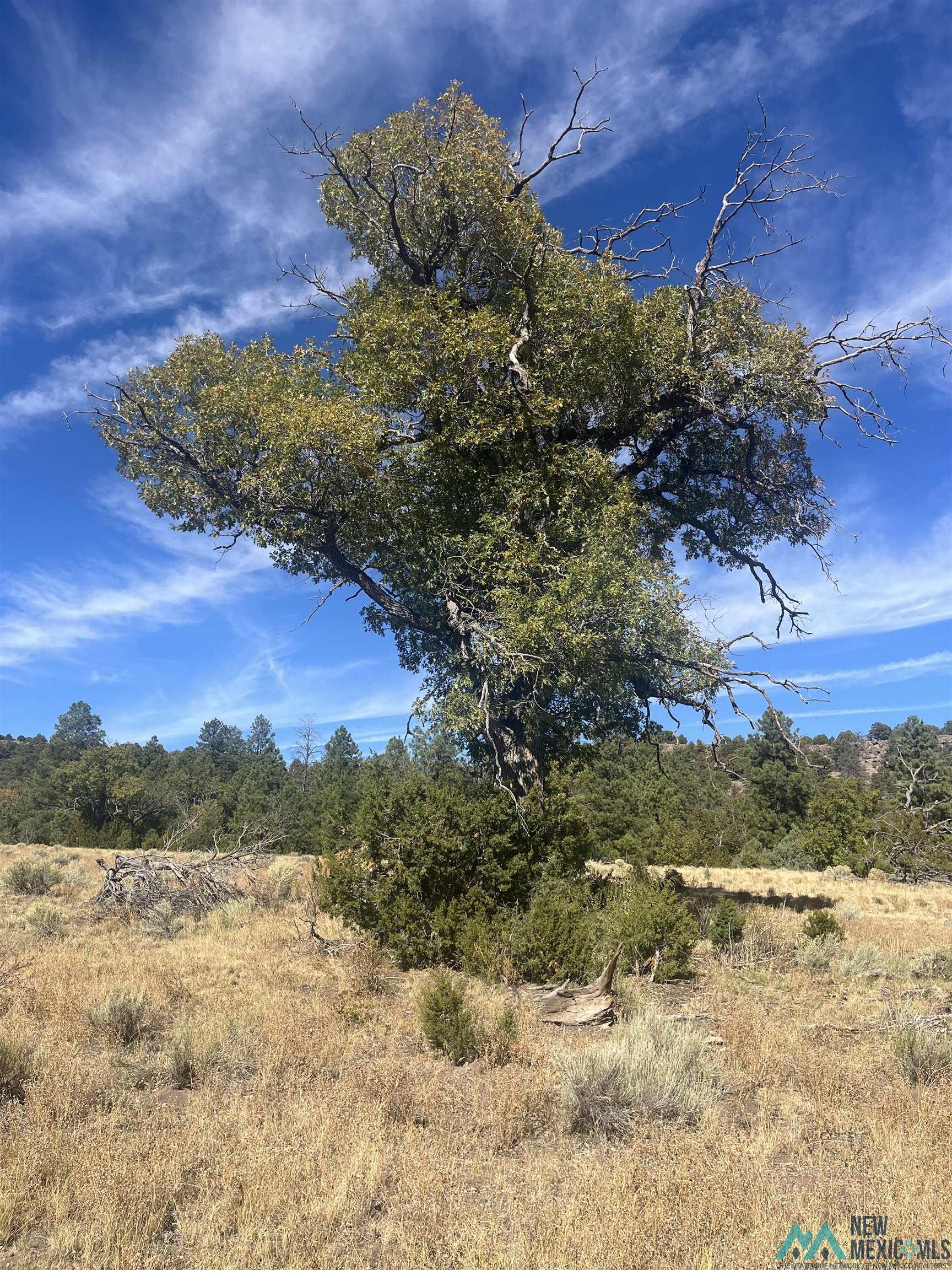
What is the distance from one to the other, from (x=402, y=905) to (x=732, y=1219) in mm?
6801

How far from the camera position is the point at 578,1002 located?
297 inches

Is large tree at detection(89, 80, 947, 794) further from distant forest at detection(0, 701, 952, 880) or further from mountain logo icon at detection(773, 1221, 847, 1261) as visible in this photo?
mountain logo icon at detection(773, 1221, 847, 1261)

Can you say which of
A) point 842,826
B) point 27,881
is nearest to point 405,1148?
point 27,881

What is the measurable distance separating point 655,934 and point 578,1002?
2056 millimetres

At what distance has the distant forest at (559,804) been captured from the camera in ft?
34.1

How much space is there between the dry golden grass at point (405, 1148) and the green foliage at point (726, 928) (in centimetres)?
334

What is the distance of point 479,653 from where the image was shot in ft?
36.4

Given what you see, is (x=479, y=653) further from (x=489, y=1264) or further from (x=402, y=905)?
(x=489, y=1264)

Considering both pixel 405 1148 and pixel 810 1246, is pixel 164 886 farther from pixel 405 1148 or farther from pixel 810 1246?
pixel 810 1246

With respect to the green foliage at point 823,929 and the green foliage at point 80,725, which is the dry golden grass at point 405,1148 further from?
the green foliage at point 80,725

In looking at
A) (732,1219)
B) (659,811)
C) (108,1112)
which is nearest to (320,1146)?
(108,1112)

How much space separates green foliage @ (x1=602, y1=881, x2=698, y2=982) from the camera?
8.98 meters

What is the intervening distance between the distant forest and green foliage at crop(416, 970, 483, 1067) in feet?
11.2

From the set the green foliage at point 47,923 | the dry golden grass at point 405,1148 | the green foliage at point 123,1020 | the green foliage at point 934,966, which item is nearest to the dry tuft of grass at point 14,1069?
the dry golden grass at point 405,1148
